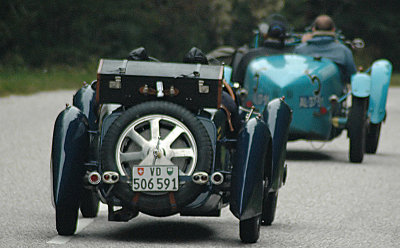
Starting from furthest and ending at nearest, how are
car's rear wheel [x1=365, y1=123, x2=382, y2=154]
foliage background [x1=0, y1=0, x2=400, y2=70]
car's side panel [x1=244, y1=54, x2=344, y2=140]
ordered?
foliage background [x1=0, y1=0, x2=400, y2=70] → car's rear wheel [x1=365, y1=123, x2=382, y2=154] → car's side panel [x1=244, y1=54, x2=344, y2=140]

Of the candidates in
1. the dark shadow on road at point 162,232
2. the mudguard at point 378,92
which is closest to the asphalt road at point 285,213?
the dark shadow on road at point 162,232

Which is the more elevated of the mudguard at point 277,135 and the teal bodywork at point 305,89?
the mudguard at point 277,135

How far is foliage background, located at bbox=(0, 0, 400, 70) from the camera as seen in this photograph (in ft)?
130

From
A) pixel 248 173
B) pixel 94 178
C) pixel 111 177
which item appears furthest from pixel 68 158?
pixel 248 173

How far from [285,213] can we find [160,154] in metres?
2.26

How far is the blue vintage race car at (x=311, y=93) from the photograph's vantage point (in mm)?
11703

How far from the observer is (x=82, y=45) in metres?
42.8

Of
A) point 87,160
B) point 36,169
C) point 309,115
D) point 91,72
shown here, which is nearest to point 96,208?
point 87,160

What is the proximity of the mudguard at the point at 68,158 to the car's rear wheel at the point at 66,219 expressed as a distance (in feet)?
0.12

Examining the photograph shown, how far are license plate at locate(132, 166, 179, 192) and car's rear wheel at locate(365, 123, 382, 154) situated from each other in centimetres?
732

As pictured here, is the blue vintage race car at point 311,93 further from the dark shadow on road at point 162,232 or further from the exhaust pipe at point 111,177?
the exhaust pipe at point 111,177

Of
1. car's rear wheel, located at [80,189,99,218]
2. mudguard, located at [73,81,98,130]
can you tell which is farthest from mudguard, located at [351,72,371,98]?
car's rear wheel, located at [80,189,99,218]

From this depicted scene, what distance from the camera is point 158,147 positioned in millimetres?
6125

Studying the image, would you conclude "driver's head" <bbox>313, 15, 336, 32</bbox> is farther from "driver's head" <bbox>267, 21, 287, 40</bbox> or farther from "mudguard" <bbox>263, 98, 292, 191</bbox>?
"mudguard" <bbox>263, 98, 292, 191</bbox>
